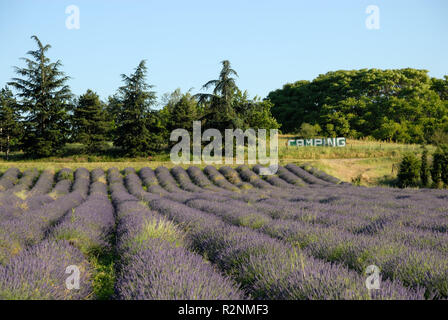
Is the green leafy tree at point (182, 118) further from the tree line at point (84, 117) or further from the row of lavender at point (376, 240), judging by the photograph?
the row of lavender at point (376, 240)

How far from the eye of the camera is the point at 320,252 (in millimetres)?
3412

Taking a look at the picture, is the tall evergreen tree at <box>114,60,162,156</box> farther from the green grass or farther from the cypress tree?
the cypress tree

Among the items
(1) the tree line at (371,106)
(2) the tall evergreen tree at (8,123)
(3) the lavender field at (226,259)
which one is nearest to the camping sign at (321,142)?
(1) the tree line at (371,106)

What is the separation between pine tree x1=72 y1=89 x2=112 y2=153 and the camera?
97.6 ft

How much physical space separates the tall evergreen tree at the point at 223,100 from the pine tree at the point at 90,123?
1086 cm

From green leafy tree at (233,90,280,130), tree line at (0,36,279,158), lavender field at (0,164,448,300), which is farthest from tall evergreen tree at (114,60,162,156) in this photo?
lavender field at (0,164,448,300)

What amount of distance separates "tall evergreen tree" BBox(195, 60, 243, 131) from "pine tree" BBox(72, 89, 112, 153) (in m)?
10.9

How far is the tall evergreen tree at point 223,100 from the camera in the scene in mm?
26062

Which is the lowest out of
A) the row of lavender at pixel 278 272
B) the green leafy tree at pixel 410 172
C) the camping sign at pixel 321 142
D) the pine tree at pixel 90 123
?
the green leafy tree at pixel 410 172
